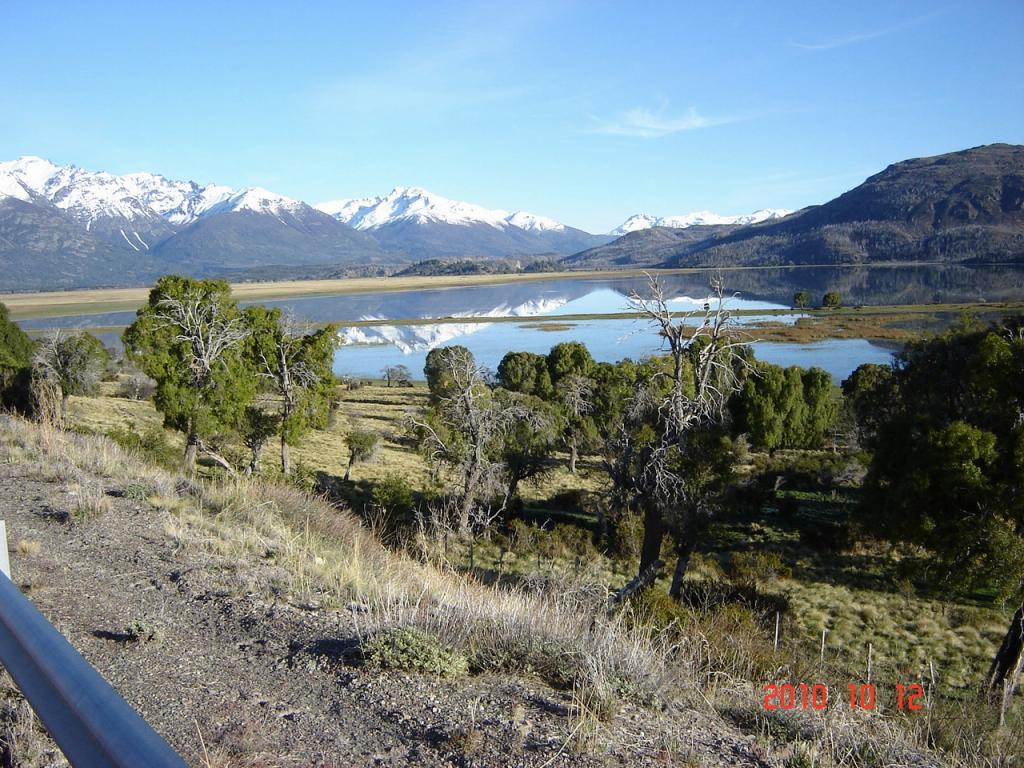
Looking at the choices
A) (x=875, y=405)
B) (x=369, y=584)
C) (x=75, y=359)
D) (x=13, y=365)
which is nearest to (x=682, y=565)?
(x=369, y=584)

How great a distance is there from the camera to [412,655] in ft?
12.9

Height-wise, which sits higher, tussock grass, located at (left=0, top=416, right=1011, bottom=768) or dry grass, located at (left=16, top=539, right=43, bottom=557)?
dry grass, located at (left=16, top=539, right=43, bottom=557)

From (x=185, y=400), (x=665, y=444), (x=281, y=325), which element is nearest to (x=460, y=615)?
(x=665, y=444)

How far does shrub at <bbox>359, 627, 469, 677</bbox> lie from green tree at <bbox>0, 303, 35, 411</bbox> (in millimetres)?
34060

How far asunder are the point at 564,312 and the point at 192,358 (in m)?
87.5

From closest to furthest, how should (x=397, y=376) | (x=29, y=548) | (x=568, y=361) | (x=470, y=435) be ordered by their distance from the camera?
(x=29, y=548), (x=470, y=435), (x=568, y=361), (x=397, y=376)

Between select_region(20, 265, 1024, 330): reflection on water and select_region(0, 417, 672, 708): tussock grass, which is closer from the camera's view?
select_region(0, 417, 672, 708): tussock grass

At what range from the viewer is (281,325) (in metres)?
28.7

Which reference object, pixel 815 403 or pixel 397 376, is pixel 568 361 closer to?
pixel 815 403

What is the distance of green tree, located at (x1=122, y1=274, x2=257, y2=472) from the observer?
78.1 ft

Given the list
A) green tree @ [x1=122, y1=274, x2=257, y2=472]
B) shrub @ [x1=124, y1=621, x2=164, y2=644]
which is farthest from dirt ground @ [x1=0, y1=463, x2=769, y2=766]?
green tree @ [x1=122, y1=274, x2=257, y2=472]

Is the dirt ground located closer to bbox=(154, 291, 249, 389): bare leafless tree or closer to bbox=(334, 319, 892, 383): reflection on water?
bbox=(154, 291, 249, 389): bare leafless tree

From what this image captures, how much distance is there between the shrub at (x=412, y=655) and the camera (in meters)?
3.88

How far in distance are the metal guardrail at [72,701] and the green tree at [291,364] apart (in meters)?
25.7
